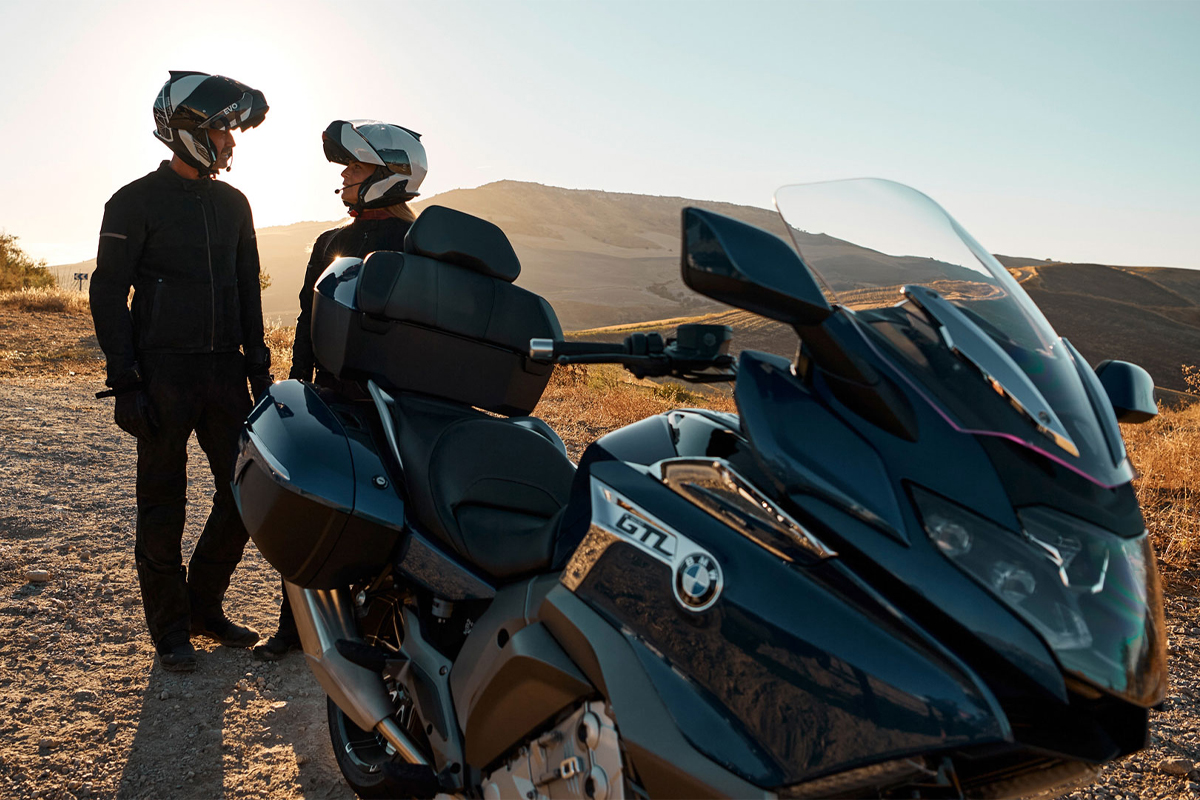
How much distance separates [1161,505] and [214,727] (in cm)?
552

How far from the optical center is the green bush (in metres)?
21.9

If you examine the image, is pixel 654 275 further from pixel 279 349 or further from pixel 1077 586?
pixel 1077 586

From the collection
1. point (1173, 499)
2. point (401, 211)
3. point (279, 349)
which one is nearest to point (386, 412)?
point (401, 211)

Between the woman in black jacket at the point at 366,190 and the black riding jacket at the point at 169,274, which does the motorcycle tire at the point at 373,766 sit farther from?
the black riding jacket at the point at 169,274

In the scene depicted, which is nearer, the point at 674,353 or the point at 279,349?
the point at 674,353

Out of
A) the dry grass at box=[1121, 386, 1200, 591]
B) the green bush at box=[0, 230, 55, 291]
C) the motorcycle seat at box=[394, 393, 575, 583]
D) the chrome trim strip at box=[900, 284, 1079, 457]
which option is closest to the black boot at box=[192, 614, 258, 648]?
the motorcycle seat at box=[394, 393, 575, 583]

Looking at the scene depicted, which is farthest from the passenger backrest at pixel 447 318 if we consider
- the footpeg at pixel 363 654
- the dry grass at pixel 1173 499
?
the dry grass at pixel 1173 499

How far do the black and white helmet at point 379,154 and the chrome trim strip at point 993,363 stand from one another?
2.89m

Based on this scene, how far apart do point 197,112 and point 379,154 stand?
2.44 ft

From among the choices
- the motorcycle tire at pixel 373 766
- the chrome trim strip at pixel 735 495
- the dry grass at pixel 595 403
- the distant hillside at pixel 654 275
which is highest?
the chrome trim strip at pixel 735 495

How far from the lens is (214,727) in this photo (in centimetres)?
310

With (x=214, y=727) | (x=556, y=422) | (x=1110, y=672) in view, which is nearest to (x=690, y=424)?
(x=1110, y=672)

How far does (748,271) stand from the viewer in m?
1.42

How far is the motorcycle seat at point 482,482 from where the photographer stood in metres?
2.21
